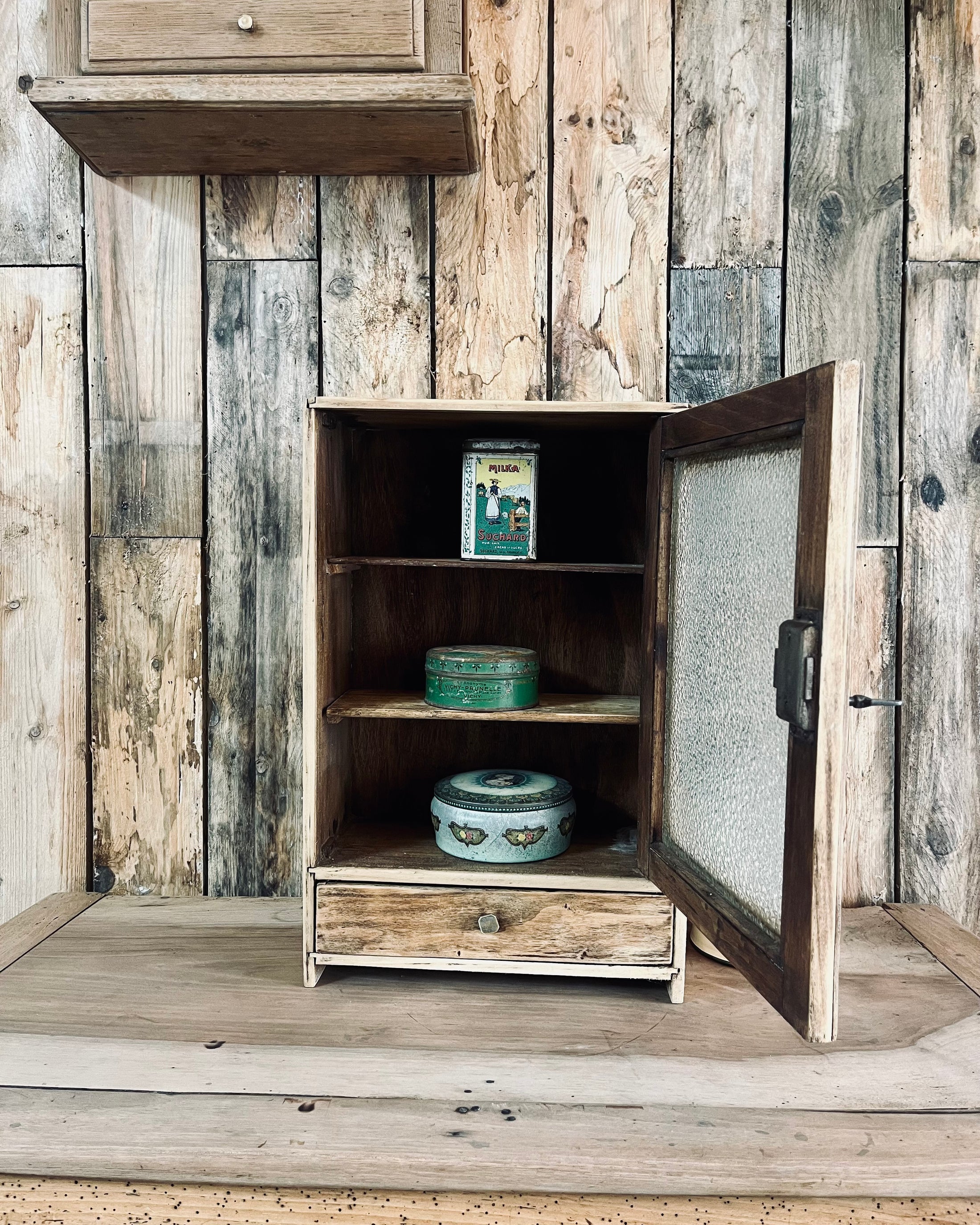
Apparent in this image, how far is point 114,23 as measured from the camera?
57.2 inches

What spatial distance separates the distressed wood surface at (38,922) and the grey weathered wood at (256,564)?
0.25 m

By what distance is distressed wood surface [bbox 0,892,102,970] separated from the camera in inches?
63.9

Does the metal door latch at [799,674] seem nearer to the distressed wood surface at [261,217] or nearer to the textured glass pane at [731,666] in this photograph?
the textured glass pane at [731,666]

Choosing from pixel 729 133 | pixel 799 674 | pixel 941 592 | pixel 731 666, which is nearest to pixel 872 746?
pixel 941 592

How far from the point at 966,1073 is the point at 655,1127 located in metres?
0.46

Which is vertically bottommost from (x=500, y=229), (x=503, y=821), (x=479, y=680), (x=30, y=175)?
(x=503, y=821)

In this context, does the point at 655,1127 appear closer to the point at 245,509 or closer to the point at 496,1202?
the point at 496,1202

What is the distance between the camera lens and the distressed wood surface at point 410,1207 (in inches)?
39.5

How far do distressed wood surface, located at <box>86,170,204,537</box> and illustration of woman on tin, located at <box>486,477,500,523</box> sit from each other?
0.63 meters

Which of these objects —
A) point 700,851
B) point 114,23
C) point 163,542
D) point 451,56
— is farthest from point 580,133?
point 700,851

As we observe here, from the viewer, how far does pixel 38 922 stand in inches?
68.7

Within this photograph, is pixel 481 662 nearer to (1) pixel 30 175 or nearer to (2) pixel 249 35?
(2) pixel 249 35

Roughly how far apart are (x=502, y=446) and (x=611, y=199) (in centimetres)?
60

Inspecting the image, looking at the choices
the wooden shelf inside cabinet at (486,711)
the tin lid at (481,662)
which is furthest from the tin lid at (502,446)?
the wooden shelf inside cabinet at (486,711)
